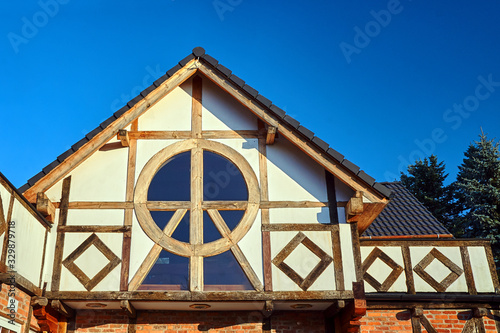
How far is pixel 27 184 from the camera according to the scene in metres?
8.41

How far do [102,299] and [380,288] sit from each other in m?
5.12

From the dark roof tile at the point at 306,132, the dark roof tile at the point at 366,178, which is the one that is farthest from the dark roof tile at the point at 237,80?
the dark roof tile at the point at 366,178

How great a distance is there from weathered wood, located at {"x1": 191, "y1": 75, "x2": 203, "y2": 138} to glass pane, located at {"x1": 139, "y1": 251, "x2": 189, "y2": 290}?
2.32m

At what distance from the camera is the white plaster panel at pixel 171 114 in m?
9.43

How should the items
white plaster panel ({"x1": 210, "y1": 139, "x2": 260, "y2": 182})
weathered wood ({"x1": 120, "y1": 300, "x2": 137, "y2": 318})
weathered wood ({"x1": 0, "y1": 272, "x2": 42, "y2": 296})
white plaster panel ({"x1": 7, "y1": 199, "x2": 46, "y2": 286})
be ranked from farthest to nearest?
1. white plaster panel ({"x1": 210, "y1": 139, "x2": 260, "y2": 182})
2. weathered wood ({"x1": 120, "y1": 300, "x2": 137, "y2": 318})
3. white plaster panel ({"x1": 7, "y1": 199, "x2": 46, "y2": 286})
4. weathered wood ({"x1": 0, "y1": 272, "x2": 42, "y2": 296})

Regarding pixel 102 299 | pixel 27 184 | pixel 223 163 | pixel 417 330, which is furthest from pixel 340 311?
pixel 27 184

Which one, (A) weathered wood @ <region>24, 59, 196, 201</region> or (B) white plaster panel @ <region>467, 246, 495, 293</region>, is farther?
(B) white plaster panel @ <region>467, 246, 495, 293</region>

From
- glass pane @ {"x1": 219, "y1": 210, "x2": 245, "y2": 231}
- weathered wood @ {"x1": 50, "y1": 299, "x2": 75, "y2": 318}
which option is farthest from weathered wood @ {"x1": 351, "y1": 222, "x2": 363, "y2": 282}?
weathered wood @ {"x1": 50, "y1": 299, "x2": 75, "y2": 318}

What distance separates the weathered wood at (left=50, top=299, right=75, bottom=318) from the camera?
8.05 m

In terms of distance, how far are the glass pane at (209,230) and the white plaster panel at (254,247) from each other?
0.48m

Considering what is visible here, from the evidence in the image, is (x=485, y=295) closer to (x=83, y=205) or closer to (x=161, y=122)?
(x=161, y=122)

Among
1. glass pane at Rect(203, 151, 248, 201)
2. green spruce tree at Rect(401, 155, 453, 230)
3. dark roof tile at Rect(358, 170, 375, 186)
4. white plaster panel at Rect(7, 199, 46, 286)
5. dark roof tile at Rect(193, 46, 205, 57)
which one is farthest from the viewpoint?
green spruce tree at Rect(401, 155, 453, 230)

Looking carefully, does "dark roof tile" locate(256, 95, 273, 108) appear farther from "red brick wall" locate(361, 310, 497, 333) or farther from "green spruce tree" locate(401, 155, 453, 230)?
"green spruce tree" locate(401, 155, 453, 230)

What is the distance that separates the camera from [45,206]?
8359mm
